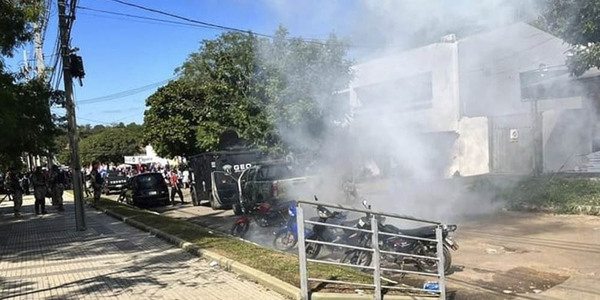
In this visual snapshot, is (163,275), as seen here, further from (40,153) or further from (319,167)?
(40,153)

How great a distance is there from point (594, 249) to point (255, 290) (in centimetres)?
565

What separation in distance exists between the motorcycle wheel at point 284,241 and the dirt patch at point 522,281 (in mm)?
3611

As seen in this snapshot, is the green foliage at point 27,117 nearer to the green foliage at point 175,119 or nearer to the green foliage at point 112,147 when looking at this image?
the green foliage at point 175,119

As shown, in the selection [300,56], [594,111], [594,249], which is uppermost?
[300,56]

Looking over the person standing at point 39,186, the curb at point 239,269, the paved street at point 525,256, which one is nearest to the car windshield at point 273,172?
the paved street at point 525,256

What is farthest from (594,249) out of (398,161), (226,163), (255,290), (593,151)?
(226,163)

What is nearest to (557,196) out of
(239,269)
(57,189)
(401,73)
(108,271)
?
(401,73)

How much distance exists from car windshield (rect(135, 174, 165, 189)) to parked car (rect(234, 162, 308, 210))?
24.0 feet

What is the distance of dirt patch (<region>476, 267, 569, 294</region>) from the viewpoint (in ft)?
21.0

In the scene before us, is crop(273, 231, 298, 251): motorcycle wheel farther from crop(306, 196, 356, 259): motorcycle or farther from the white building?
the white building

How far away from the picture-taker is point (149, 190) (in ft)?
69.3

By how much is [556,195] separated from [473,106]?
726cm

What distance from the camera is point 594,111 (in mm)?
15312

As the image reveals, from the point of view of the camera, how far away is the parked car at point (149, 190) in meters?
21.0
